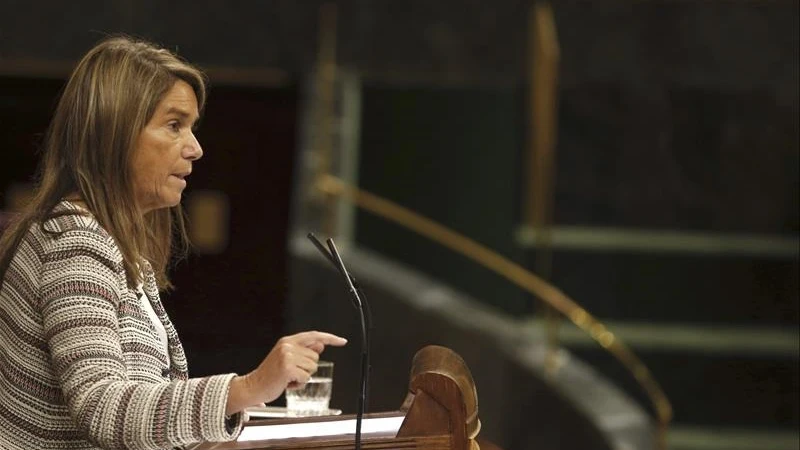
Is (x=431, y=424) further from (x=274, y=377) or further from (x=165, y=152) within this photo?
(x=165, y=152)

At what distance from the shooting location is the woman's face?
172 centimetres

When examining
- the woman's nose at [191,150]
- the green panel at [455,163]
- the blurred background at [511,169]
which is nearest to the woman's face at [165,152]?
the woman's nose at [191,150]

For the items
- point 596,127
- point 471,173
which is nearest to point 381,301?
point 471,173

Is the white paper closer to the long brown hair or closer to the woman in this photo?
the woman

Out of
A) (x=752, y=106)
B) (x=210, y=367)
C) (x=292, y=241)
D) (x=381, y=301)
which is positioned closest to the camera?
(x=210, y=367)

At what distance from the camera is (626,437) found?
13.3 feet

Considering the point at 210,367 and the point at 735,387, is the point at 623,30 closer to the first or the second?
the point at 735,387

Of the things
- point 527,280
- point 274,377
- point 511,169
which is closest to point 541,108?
point 527,280

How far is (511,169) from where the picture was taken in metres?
5.79

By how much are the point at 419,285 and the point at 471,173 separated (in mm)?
881

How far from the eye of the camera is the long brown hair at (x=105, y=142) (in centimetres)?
168

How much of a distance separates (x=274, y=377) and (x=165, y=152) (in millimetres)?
318

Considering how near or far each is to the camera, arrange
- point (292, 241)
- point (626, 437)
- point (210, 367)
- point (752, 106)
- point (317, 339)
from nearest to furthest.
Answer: point (317, 339) → point (210, 367) → point (626, 437) → point (292, 241) → point (752, 106)

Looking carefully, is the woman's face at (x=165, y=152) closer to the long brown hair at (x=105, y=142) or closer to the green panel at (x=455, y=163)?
the long brown hair at (x=105, y=142)
